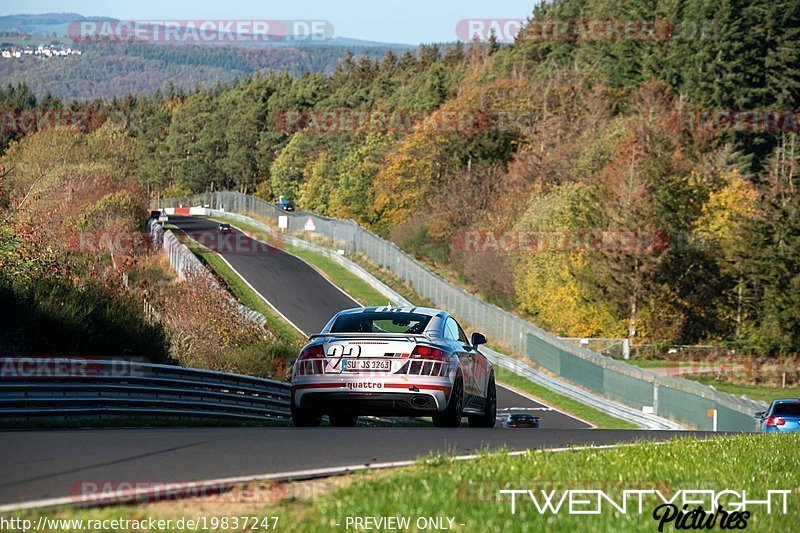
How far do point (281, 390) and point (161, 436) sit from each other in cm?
1134

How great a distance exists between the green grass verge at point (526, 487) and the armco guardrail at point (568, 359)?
28367mm

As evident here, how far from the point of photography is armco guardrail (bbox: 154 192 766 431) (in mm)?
39281

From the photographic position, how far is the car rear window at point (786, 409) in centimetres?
2666

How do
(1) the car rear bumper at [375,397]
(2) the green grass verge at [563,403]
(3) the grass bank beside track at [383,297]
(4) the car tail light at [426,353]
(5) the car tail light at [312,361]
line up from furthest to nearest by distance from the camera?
(3) the grass bank beside track at [383,297] < (2) the green grass verge at [563,403] < (5) the car tail light at [312,361] < (4) the car tail light at [426,353] < (1) the car rear bumper at [375,397]

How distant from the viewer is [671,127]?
9156 cm

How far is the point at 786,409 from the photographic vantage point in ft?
88.6

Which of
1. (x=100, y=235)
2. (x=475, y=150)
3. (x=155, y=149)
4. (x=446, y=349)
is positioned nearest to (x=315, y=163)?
(x=475, y=150)

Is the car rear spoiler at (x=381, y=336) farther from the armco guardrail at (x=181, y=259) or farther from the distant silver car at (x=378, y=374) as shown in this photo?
the armco guardrail at (x=181, y=259)

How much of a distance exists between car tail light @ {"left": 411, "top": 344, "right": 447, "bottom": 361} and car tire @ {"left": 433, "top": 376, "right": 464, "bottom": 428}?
1.60 feet

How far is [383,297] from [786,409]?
40.7 meters

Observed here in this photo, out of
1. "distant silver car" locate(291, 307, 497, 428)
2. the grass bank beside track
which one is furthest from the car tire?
the grass bank beside track
